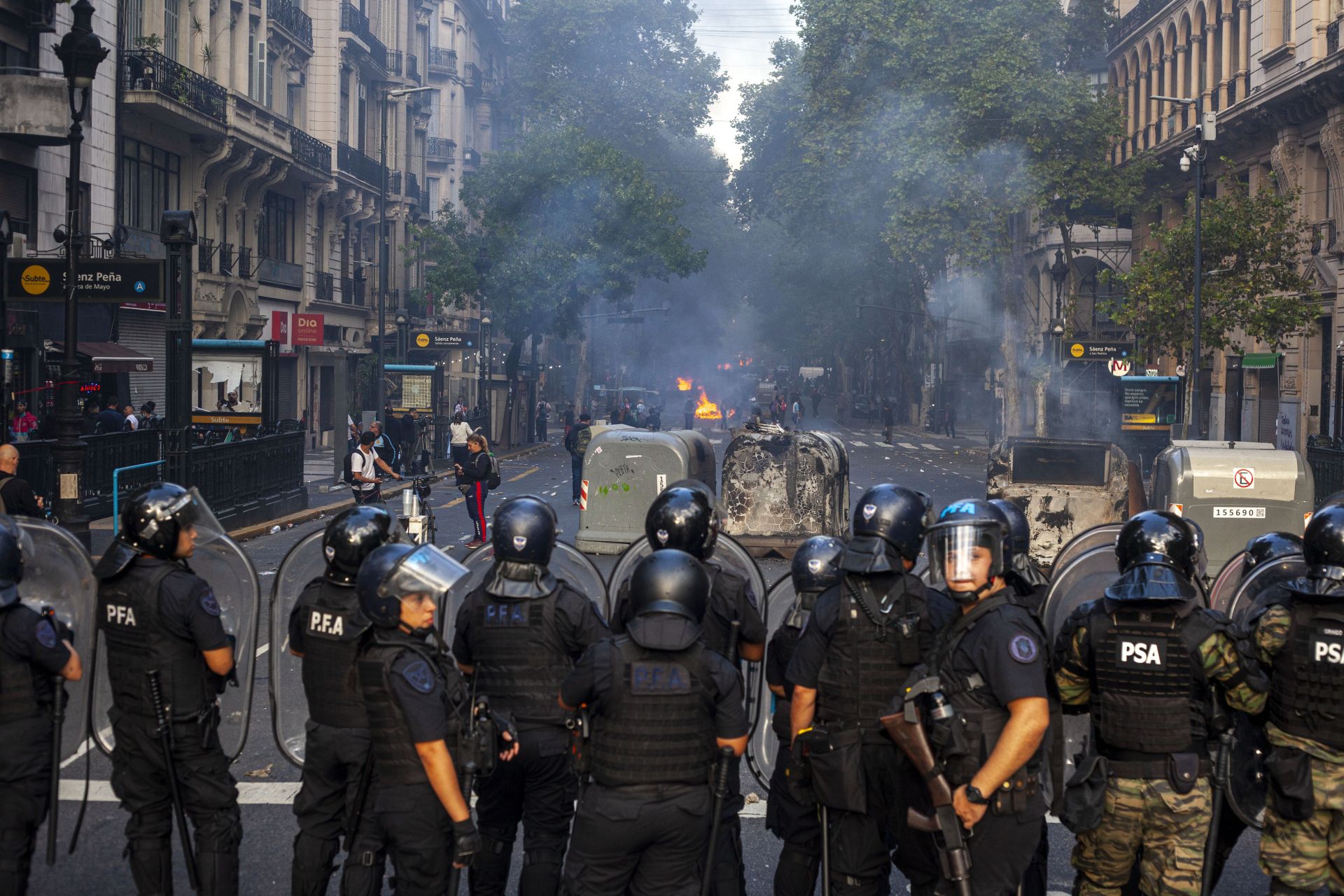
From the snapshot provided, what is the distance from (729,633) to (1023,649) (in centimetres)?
147

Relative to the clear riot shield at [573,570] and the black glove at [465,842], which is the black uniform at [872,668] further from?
the clear riot shield at [573,570]

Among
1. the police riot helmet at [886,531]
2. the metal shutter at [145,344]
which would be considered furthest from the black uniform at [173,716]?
the metal shutter at [145,344]

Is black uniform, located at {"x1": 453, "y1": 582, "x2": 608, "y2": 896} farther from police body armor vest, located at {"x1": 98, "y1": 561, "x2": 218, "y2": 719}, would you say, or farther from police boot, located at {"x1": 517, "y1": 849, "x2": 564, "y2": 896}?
police body armor vest, located at {"x1": 98, "y1": 561, "x2": 218, "y2": 719}

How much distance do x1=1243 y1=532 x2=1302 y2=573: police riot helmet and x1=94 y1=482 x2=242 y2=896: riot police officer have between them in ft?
15.0

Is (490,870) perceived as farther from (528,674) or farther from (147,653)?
(147,653)

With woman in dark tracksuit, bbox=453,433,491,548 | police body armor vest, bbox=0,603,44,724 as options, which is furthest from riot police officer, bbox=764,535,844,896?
woman in dark tracksuit, bbox=453,433,491,548

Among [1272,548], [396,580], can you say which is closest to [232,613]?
[396,580]

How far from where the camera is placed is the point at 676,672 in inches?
177

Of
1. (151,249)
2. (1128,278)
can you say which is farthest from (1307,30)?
(151,249)

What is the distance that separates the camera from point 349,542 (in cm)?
521

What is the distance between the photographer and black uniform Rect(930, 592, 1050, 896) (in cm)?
439

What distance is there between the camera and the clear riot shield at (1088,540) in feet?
22.8

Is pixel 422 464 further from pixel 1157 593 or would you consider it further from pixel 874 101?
pixel 1157 593

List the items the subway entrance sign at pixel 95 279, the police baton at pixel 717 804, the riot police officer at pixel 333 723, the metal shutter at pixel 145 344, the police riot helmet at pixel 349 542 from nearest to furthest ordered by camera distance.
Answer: the police baton at pixel 717 804, the riot police officer at pixel 333 723, the police riot helmet at pixel 349 542, the subway entrance sign at pixel 95 279, the metal shutter at pixel 145 344
